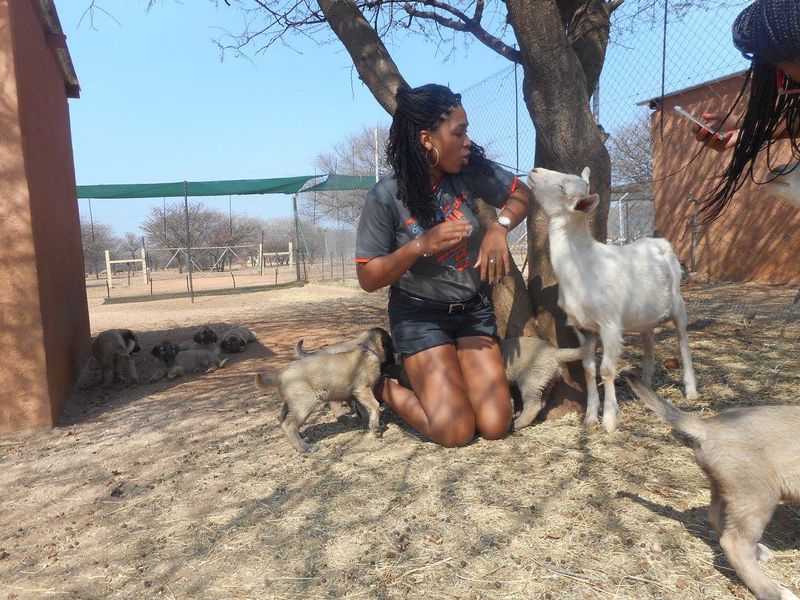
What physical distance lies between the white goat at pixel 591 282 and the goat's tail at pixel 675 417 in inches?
53.4

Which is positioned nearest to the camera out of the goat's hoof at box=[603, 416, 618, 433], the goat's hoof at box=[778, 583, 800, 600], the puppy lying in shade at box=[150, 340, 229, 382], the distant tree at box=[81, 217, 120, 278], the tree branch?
the goat's hoof at box=[778, 583, 800, 600]

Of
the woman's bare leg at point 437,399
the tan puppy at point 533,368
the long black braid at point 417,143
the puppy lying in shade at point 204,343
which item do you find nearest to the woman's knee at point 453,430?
the woman's bare leg at point 437,399

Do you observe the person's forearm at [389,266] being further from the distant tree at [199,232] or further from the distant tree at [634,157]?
the distant tree at [199,232]

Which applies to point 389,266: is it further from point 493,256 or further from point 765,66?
point 765,66

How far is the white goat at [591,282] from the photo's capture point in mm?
3641

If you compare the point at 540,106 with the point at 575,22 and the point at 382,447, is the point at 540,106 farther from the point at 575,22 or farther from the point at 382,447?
the point at 382,447

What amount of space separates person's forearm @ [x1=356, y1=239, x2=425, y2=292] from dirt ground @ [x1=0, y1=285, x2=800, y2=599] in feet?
3.41

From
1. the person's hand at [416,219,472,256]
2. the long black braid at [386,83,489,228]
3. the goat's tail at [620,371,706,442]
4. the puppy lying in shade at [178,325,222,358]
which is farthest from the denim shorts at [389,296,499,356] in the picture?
the puppy lying in shade at [178,325,222,358]

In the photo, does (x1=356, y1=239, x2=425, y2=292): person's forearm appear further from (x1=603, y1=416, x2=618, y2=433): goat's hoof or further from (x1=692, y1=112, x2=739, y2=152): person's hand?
(x1=603, y1=416, x2=618, y2=433): goat's hoof

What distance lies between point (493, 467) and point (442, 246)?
48.2 inches

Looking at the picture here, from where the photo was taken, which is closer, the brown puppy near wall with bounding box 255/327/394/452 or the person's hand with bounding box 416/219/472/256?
the person's hand with bounding box 416/219/472/256

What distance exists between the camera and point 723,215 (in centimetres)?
1017

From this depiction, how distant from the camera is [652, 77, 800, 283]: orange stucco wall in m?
10.4

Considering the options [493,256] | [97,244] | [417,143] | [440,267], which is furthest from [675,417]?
[97,244]
